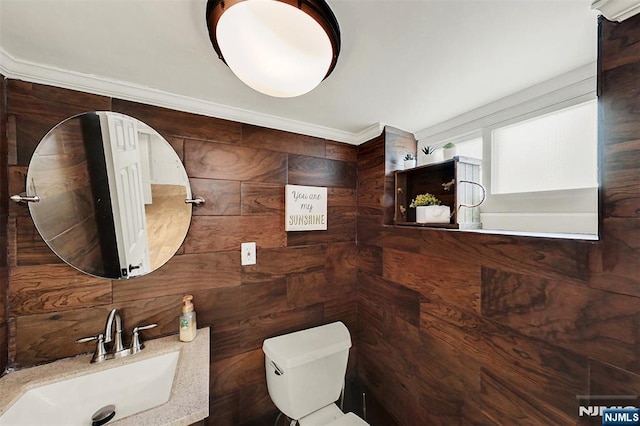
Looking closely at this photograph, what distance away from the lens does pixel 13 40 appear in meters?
0.74

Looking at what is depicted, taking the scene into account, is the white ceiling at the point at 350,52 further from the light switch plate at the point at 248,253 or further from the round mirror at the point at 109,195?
the light switch plate at the point at 248,253

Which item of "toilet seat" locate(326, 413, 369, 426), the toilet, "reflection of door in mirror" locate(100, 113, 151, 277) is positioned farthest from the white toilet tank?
"reflection of door in mirror" locate(100, 113, 151, 277)

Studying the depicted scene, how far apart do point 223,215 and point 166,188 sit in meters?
0.29

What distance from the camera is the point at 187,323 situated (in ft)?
3.44

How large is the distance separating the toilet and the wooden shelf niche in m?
0.86

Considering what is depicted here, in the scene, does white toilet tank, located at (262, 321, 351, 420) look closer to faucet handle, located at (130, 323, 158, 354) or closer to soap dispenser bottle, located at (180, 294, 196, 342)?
soap dispenser bottle, located at (180, 294, 196, 342)

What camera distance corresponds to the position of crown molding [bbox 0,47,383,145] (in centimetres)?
85

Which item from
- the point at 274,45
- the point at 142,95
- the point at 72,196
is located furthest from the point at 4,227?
the point at 274,45

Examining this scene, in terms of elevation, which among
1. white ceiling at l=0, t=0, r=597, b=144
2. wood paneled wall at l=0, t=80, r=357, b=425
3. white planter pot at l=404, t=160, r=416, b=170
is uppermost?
white ceiling at l=0, t=0, r=597, b=144

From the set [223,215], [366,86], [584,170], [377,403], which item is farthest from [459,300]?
[223,215]

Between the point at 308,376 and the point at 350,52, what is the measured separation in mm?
1493

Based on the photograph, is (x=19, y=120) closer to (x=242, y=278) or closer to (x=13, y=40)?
(x=13, y=40)

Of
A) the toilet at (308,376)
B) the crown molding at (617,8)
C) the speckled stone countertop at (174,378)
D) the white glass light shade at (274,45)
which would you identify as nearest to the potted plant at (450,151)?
the crown molding at (617,8)

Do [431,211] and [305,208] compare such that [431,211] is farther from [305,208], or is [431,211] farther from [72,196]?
[72,196]
